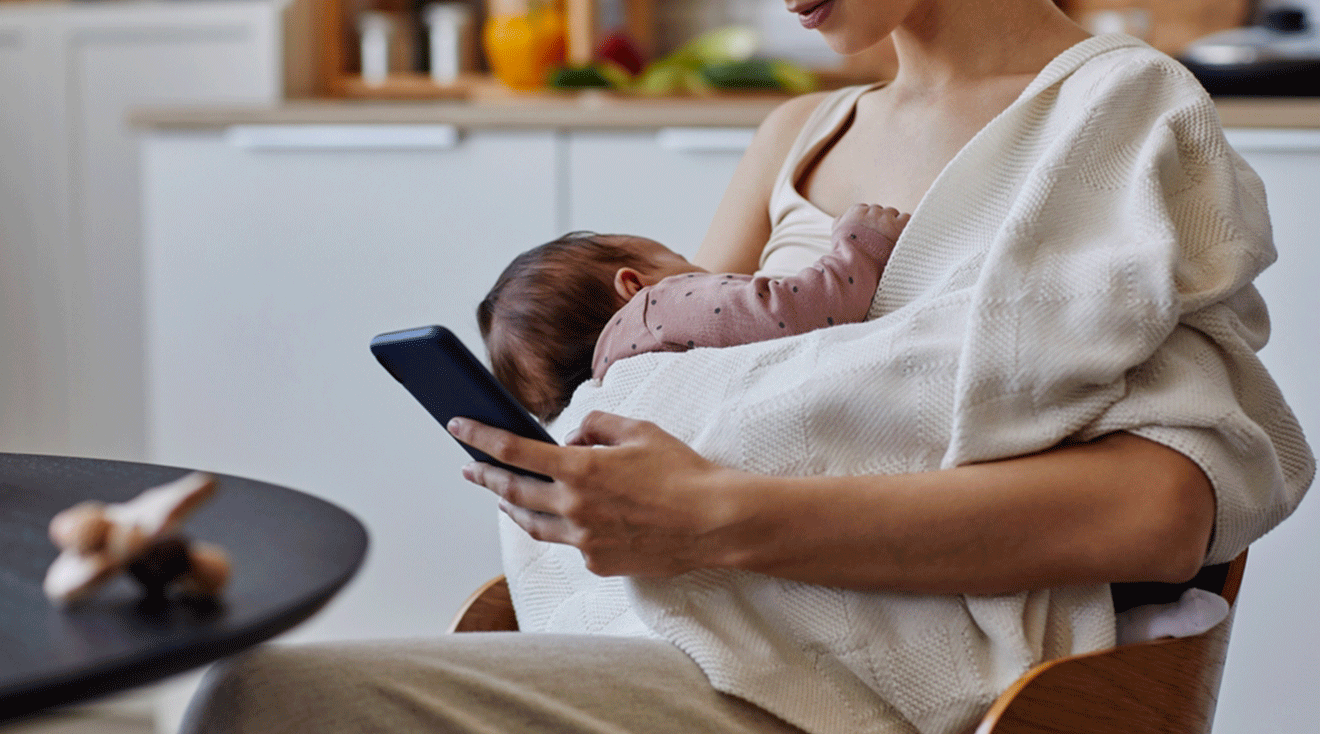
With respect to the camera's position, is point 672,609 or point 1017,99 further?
point 1017,99

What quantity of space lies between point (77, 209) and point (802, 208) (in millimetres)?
2215

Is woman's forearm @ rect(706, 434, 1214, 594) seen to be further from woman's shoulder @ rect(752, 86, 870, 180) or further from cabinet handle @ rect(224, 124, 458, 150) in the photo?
cabinet handle @ rect(224, 124, 458, 150)

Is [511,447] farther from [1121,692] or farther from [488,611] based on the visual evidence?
[1121,692]

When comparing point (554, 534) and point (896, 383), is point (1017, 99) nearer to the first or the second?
point (896, 383)

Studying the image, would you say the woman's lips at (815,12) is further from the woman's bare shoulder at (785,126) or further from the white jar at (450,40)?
the white jar at (450,40)

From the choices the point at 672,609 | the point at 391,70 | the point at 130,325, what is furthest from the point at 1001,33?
the point at 130,325

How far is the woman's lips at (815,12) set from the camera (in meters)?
1.11

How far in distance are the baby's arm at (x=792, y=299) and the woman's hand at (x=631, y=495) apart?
16cm

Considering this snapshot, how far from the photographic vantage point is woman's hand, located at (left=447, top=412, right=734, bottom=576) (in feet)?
2.96

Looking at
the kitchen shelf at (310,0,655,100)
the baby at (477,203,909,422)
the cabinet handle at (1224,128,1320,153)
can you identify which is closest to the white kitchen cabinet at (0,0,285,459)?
the kitchen shelf at (310,0,655,100)

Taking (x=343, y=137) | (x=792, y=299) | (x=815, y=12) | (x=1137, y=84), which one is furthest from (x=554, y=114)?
(x=1137, y=84)

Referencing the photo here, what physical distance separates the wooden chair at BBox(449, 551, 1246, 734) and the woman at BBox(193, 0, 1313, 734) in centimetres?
4

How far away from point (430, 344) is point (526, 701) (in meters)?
0.25

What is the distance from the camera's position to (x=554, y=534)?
38.0 inches
